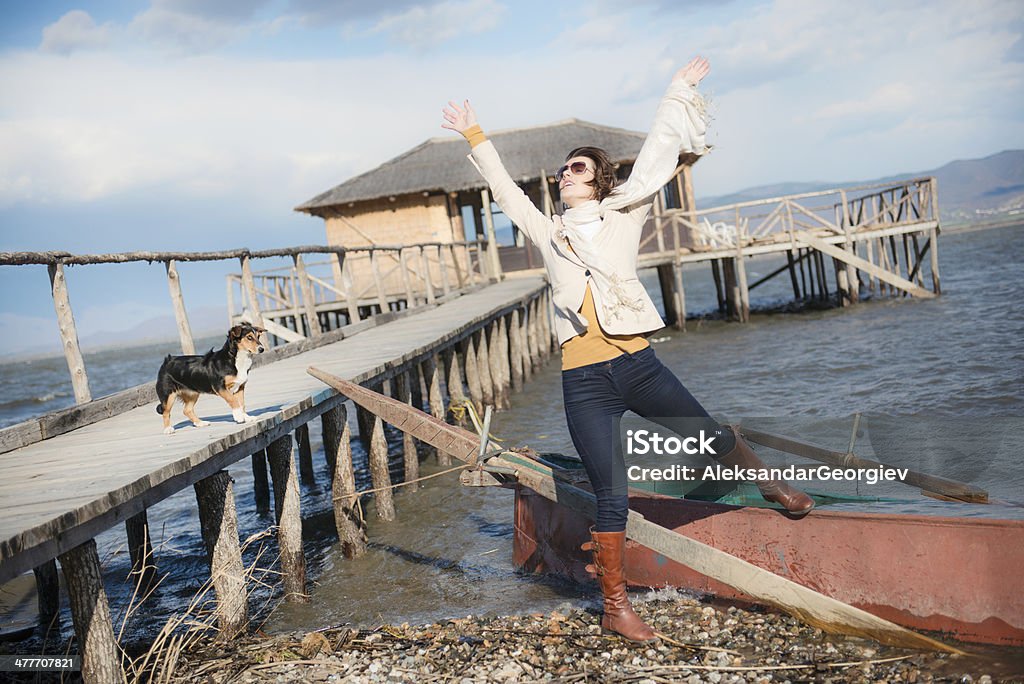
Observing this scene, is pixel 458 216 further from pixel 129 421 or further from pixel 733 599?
pixel 733 599

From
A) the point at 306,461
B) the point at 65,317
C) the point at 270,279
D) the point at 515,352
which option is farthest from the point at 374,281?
→ the point at 65,317

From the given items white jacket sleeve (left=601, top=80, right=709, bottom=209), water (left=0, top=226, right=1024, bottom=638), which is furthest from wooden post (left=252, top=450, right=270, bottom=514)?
white jacket sleeve (left=601, top=80, right=709, bottom=209)

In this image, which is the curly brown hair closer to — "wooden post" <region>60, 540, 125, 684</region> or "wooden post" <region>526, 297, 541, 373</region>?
"wooden post" <region>60, 540, 125, 684</region>

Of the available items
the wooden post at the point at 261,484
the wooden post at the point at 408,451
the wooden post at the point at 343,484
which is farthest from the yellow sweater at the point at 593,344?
the wooden post at the point at 261,484

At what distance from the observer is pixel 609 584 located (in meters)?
3.86

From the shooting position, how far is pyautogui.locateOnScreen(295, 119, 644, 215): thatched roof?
23.5 m

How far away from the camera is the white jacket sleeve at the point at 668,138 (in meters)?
3.42

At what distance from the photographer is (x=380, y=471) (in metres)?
8.20

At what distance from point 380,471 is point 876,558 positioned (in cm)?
512

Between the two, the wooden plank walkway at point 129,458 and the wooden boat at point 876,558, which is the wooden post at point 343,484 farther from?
the wooden boat at point 876,558

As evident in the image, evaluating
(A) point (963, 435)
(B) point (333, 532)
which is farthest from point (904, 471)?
(B) point (333, 532)

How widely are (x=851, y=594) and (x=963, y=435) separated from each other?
5.08 meters

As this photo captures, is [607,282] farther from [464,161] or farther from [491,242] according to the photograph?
[464,161]

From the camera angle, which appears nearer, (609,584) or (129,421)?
(609,584)
